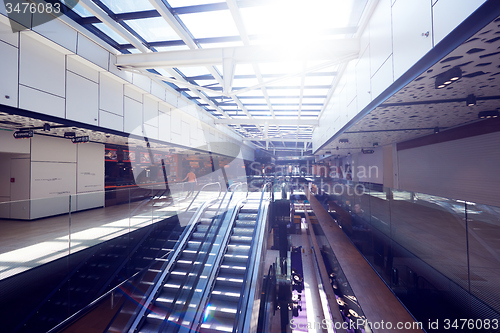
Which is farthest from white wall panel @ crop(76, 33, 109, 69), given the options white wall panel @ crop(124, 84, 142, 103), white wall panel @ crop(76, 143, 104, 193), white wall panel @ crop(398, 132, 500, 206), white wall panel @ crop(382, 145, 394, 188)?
white wall panel @ crop(382, 145, 394, 188)

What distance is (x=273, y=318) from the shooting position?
24.5 feet

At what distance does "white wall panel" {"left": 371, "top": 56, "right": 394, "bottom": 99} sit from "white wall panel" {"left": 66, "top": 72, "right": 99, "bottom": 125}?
6918mm

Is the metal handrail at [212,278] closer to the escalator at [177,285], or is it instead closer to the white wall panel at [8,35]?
the escalator at [177,285]

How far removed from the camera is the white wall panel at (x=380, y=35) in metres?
3.35

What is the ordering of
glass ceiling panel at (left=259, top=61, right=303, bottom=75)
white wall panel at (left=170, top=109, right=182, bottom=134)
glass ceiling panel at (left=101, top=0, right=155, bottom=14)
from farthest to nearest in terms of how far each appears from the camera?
1. white wall panel at (left=170, top=109, right=182, bottom=134)
2. glass ceiling panel at (left=259, top=61, right=303, bottom=75)
3. glass ceiling panel at (left=101, top=0, right=155, bottom=14)

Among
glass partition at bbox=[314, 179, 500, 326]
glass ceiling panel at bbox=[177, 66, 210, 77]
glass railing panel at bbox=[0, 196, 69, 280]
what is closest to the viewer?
glass partition at bbox=[314, 179, 500, 326]

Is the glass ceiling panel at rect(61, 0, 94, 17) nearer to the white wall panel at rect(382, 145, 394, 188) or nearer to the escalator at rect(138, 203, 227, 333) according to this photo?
the escalator at rect(138, 203, 227, 333)

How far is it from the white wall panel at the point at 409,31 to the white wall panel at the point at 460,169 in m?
4.68

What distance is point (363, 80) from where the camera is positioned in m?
4.64

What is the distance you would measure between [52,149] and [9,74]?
3942mm

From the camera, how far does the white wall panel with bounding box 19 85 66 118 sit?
4.31 metres

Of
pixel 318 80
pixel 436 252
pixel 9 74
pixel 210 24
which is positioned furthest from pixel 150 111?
pixel 436 252

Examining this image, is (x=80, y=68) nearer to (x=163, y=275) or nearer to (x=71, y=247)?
(x=71, y=247)

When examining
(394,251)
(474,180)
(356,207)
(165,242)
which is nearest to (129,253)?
(165,242)
